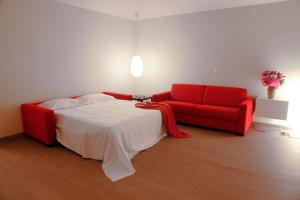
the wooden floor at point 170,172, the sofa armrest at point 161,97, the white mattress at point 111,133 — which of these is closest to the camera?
the wooden floor at point 170,172

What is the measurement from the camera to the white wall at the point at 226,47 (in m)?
4.05

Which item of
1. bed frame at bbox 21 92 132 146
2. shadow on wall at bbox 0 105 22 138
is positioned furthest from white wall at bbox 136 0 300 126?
shadow on wall at bbox 0 105 22 138

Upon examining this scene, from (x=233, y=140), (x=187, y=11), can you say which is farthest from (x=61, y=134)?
(x=187, y=11)

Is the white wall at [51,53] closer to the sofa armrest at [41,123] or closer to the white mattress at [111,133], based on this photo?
the sofa armrest at [41,123]

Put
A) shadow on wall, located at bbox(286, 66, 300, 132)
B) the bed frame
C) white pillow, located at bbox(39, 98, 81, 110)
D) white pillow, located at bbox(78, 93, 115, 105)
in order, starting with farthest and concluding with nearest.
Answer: white pillow, located at bbox(78, 93, 115, 105)
shadow on wall, located at bbox(286, 66, 300, 132)
white pillow, located at bbox(39, 98, 81, 110)
the bed frame

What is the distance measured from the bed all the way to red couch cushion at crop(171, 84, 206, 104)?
1496 mm

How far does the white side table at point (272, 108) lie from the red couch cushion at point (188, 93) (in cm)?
122

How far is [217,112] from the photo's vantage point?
3957 millimetres

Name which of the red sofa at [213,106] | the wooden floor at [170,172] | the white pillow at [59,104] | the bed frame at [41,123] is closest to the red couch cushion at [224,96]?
the red sofa at [213,106]

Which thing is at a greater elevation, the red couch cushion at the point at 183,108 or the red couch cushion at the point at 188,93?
the red couch cushion at the point at 188,93

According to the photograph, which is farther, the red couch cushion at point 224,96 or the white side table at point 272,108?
the red couch cushion at point 224,96

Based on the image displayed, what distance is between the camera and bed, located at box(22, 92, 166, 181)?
8.81ft

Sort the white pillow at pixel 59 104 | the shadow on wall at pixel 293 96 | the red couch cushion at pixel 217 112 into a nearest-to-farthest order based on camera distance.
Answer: the white pillow at pixel 59 104 → the red couch cushion at pixel 217 112 → the shadow on wall at pixel 293 96

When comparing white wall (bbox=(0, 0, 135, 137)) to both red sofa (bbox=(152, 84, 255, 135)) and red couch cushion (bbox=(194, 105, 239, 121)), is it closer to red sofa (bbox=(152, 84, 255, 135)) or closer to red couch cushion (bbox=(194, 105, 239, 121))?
red sofa (bbox=(152, 84, 255, 135))
